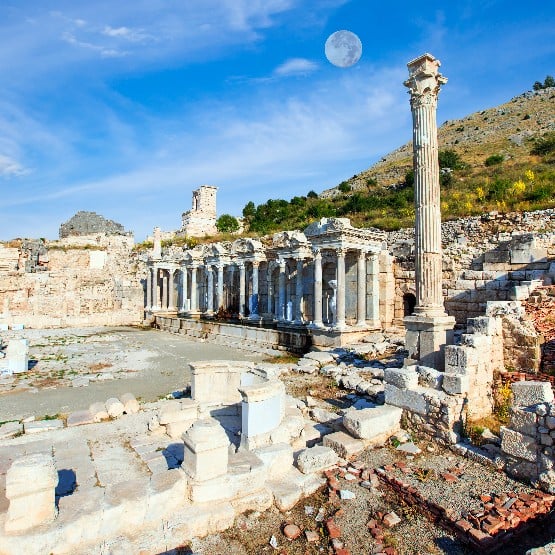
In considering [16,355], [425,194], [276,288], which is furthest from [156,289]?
[425,194]

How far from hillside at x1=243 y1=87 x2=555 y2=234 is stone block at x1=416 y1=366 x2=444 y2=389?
53.0 ft

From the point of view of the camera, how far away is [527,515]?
456 centimetres

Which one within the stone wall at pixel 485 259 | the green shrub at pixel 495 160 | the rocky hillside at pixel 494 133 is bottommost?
the stone wall at pixel 485 259

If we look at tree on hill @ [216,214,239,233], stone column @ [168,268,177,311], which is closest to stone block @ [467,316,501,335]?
stone column @ [168,268,177,311]

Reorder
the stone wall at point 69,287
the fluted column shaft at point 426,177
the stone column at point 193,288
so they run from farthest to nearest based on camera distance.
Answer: the stone column at point 193,288 < the stone wall at point 69,287 < the fluted column shaft at point 426,177

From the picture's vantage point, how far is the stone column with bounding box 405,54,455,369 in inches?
400

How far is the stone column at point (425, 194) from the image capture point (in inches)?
400

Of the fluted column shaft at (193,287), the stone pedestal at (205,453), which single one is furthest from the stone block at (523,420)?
the fluted column shaft at (193,287)

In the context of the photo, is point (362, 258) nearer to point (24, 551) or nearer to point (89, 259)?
point (24, 551)

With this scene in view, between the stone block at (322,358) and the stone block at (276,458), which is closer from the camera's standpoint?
the stone block at (276,458)

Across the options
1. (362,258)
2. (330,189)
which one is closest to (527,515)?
(362,258)

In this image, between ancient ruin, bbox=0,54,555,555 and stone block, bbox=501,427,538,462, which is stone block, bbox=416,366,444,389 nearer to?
ancient ruin, bbox=0,54,555,555

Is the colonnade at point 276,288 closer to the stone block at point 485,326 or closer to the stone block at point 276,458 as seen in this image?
the stone block at point 485,326

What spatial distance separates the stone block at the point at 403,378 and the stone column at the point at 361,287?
9.85 meters
